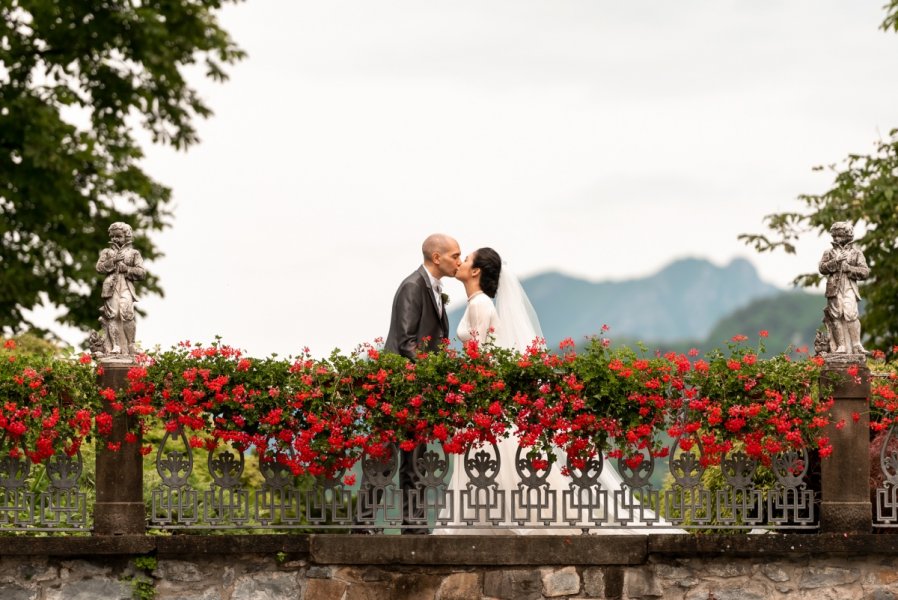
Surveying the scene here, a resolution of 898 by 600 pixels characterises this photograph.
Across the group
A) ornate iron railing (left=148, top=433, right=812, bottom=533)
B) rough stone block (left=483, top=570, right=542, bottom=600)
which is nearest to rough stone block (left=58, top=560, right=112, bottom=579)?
ornate iron railing (left=148, top=433, right=812, bottom=533)

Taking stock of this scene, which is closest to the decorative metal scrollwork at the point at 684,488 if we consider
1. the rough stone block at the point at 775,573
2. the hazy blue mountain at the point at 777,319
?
the rough stone block at the point at 775,573

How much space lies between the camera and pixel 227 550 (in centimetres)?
1064

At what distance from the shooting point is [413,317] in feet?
35.9

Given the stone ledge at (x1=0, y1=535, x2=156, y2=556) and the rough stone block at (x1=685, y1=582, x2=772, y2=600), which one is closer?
the stone ledge at (x1=0, y1=535, x2=156, y2=556)

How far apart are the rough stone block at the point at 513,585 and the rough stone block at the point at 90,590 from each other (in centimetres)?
279

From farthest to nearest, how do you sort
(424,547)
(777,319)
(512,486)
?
(777,319) < (512,486) < (424,547)

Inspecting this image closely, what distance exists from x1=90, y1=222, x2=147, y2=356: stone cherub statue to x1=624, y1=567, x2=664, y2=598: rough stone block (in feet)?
13.8

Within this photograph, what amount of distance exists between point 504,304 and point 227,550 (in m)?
2.92

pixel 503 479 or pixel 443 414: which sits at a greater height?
pixel 443 414

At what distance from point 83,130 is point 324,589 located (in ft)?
43.5

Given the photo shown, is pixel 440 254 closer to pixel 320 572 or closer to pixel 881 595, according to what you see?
pixel 320 572

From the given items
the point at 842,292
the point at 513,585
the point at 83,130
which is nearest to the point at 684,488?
the point at 513,585

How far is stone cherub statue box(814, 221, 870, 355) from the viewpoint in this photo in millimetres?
10711

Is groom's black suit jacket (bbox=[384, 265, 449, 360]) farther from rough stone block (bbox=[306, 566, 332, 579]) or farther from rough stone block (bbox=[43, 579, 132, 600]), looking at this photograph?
rough stone block (bbox=[43, 579, 132, 600])
